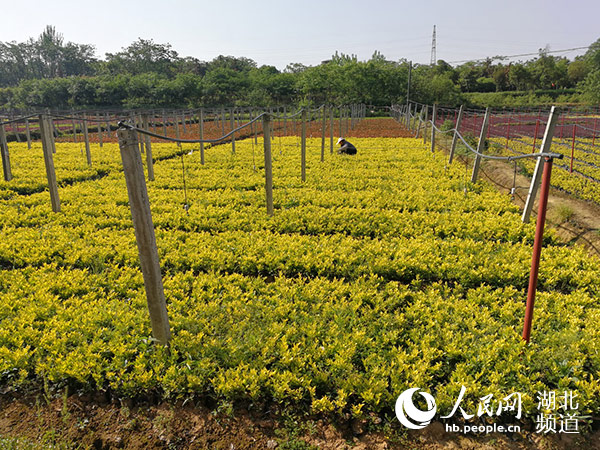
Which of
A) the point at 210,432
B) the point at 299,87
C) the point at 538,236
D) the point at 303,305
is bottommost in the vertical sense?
the point at 210,432

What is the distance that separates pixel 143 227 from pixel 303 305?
225 centimetres

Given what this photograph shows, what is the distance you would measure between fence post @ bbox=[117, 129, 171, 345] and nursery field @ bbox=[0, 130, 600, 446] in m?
0.34

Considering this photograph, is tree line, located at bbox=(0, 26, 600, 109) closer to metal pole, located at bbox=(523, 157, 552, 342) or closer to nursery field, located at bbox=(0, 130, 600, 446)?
nursery field, located at bbox=(0, 130, 600, 446)

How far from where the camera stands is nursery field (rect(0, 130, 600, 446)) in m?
3.72

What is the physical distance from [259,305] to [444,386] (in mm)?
2325

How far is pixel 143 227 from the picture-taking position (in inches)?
146

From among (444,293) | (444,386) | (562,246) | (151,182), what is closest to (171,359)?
(444,386)

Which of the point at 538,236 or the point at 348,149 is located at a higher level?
the point at 348,149

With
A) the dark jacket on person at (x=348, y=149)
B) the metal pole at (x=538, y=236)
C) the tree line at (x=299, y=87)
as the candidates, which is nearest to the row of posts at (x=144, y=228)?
the metal pole at (x=538, y=236)

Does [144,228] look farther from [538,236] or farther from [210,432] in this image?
[538,236]

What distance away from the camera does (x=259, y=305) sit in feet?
16.2

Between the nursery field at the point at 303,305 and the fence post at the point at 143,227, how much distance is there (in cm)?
34

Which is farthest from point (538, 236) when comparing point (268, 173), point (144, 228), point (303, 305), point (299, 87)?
point (299, 87)

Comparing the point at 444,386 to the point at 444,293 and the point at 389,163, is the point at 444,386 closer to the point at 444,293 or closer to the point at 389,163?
the point at 444,293
